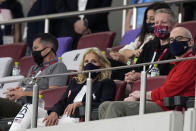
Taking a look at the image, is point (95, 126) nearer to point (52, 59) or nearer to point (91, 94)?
point (91, 94)

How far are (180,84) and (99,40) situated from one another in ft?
13.6

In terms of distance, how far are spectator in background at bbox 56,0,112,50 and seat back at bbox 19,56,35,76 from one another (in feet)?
2.05

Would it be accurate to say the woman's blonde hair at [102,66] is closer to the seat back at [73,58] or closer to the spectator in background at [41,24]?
the seat back at [73,58]

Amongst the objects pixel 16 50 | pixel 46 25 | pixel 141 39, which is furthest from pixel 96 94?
pixel 16 50

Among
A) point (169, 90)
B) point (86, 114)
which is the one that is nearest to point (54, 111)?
point (86, 114)

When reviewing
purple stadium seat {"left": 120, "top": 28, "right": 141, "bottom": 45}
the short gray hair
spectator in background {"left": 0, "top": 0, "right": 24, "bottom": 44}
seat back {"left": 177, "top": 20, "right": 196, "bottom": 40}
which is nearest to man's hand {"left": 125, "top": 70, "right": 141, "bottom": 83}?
the short gray hair

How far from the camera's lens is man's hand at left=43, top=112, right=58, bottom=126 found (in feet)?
43.0

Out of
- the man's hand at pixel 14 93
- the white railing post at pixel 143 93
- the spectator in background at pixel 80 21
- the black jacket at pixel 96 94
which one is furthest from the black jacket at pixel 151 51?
the spectator in background at pixel 80 21

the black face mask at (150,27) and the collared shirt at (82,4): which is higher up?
A: the collared shirt at (82,4)

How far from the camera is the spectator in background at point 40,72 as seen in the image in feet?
44.8

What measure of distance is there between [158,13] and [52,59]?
5.34 feet

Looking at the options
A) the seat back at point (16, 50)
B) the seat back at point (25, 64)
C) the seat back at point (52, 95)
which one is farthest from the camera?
the seat back at point (16, 50)

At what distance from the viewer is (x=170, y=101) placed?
1197cm

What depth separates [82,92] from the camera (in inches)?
520
